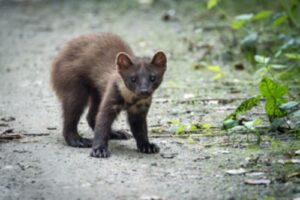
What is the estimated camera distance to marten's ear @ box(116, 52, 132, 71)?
727 centimetres

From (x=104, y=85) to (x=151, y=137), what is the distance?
2.41 feet

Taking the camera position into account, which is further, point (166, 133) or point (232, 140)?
point (166, 133)

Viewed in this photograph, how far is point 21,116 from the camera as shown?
8.75 metres

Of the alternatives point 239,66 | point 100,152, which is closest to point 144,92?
point 100,152

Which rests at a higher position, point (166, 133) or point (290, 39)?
point (290, 39)

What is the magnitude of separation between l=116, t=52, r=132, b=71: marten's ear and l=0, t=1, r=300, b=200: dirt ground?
82 cm

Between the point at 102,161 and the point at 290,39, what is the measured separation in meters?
4.17

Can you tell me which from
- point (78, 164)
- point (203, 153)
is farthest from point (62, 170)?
point (203, 153)

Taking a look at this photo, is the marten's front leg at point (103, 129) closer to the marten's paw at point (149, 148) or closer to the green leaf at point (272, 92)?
the marten's paw at point (149, 148)

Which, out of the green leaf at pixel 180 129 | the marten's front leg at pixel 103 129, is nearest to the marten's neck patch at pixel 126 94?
the marten's front leg at pixel 103 129

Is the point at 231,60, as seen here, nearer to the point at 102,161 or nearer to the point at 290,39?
the point at 290,39

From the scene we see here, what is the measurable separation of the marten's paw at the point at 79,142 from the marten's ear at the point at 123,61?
0.88 metres

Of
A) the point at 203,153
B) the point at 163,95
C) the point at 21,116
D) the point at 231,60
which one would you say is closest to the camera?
the point at 203,153

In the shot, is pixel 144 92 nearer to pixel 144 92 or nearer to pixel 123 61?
pixel 144 92
